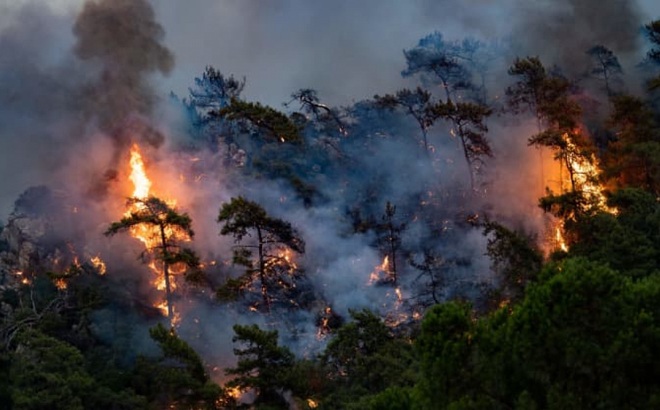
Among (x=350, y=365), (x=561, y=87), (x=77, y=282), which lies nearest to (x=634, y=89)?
(x=561, y=87)

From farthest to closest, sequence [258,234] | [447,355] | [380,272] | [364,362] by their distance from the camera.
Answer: [380,272] → [258,234] → [364,362] → [447,355]

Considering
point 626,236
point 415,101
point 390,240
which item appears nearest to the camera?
point 626,236

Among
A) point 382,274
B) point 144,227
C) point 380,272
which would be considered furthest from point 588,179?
point 144,227

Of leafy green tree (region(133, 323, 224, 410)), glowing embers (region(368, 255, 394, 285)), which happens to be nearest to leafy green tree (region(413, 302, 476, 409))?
leafy green tree (region(133, 323, 224, 410))

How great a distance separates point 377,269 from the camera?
128 feet

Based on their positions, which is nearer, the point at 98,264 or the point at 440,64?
the point at 98,264

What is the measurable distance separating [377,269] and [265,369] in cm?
1692

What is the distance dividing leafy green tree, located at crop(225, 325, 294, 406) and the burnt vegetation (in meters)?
0.08

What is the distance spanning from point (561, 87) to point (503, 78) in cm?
1641

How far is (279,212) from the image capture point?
43812 millimetres

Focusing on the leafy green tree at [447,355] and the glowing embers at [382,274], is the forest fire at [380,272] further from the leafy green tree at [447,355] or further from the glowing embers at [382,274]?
the leafy green tree at [447,355]

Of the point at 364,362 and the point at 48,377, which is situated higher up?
the point at 48,377

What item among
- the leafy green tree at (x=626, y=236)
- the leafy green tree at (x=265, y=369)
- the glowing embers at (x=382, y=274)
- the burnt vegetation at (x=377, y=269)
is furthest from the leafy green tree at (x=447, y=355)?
the glowing embers at (x=382, y=274)

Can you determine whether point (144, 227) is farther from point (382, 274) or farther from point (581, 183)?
point (581, 183)
